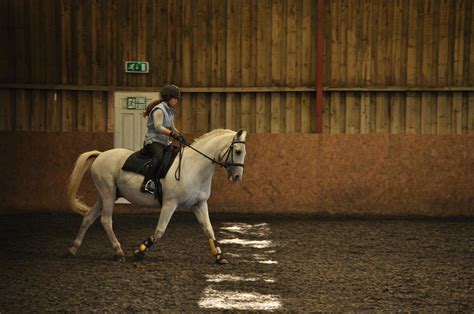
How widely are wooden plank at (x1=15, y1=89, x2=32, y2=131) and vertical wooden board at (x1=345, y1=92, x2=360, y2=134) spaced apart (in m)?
7.14

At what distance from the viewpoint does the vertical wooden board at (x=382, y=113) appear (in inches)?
580

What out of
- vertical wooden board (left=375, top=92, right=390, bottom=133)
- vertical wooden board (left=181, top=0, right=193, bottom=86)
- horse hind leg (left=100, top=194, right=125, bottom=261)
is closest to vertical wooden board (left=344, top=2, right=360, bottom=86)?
vertical wooden board (left=375, top=92, right=390, bottom=133)

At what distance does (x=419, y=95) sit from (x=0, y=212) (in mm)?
9702

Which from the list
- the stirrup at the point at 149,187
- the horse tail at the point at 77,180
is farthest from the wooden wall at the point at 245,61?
the stirrup at the point at 149,187

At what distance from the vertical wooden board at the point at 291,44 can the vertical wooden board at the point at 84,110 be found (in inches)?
178

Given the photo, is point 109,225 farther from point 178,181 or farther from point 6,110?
point 6,110

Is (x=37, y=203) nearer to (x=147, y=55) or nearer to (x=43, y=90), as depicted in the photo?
(x=43, y=90)

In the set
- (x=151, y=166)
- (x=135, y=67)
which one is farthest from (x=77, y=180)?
(x=135, y=67)

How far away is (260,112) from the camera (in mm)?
14797

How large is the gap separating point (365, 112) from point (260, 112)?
92.7 inches

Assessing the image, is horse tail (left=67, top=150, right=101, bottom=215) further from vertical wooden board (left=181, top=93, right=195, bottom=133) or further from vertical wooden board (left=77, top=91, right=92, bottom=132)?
vertical wooden board (left=77, top=91, right=92, bottom=132)

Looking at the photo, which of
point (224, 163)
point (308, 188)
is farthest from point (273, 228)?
point (224, 163)

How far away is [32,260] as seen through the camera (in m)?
8.89

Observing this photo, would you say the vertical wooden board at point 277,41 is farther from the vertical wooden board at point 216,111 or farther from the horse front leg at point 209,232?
the horse front leg at point 209,232
